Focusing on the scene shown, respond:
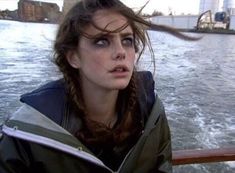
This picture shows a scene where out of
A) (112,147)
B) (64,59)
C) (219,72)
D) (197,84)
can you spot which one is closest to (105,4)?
(64,59)

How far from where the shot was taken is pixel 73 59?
1.37 meters

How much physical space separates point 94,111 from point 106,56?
24 centimetres

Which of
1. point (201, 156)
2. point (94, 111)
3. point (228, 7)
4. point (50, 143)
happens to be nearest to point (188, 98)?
point (201, 156)

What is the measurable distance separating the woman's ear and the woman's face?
0.02 meters

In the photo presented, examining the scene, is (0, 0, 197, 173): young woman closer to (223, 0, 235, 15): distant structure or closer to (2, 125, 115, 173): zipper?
(2, 125, 115, 173): zipper

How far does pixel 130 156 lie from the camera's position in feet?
4.34

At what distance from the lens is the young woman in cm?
120

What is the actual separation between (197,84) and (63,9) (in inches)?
483

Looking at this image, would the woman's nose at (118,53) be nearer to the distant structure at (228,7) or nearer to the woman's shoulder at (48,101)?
the woman's shoulder at (48,101)

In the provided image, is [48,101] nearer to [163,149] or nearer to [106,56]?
[106,56]

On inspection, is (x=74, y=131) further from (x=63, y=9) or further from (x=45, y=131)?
(x=63, y=9)

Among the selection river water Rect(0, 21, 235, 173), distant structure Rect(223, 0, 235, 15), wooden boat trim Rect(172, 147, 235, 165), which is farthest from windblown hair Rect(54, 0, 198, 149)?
distant structure Rect(223, 0, 235, 15)

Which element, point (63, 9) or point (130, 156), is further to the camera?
point (63, 9)

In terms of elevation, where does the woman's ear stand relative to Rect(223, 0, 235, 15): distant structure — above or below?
above
